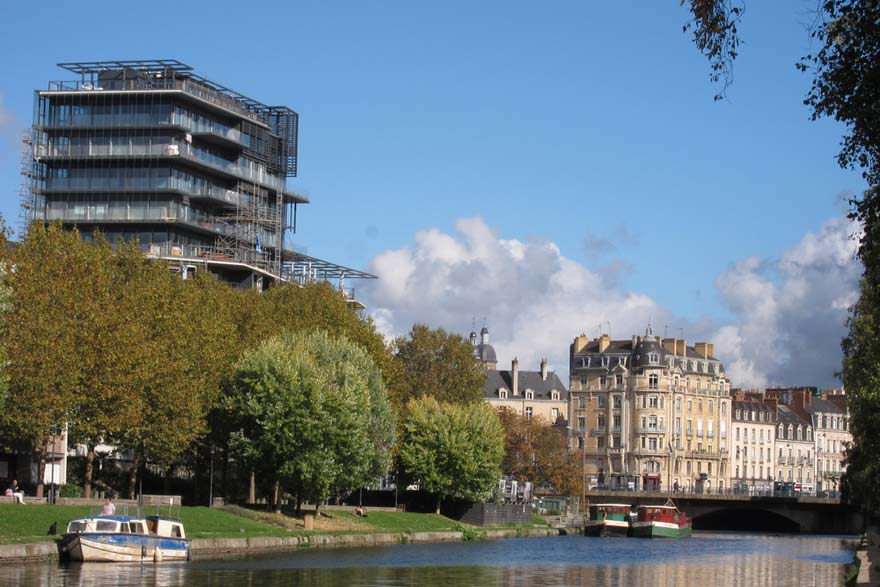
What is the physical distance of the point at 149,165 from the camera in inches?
5886

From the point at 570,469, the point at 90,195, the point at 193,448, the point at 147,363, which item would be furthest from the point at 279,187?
the point at 147,363

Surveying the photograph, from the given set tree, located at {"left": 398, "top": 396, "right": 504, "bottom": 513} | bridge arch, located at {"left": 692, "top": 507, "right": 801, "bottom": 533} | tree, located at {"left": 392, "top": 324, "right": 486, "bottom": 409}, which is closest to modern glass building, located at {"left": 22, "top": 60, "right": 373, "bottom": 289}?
tree, located at {"left": 392, "top": 324, "right": 486, "bottom": 409}

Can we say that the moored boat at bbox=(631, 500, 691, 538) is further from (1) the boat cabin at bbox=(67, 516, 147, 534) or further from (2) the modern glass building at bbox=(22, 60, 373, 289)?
(1) the boat cabin at bbox=(67, 516, 147, 534)

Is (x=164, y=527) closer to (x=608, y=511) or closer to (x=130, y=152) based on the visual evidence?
(x=130, y=152)

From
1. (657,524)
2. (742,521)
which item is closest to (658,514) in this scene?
(657,524)

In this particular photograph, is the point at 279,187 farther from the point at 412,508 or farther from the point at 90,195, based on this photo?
the point at 412,508

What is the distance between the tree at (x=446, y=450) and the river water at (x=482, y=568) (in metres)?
10.2

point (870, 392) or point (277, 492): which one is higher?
point (870, 392)

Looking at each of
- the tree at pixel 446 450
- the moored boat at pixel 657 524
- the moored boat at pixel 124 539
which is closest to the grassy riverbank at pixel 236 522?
the moored boat at pixel 124 539

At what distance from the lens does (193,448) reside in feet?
329

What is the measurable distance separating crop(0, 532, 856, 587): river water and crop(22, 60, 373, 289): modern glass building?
54.5 m

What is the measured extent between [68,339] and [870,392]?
42525 millimetres

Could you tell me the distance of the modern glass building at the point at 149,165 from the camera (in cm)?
14800

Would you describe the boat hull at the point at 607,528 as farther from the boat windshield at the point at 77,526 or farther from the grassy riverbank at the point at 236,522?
the boat windshield at the point at 77,526
